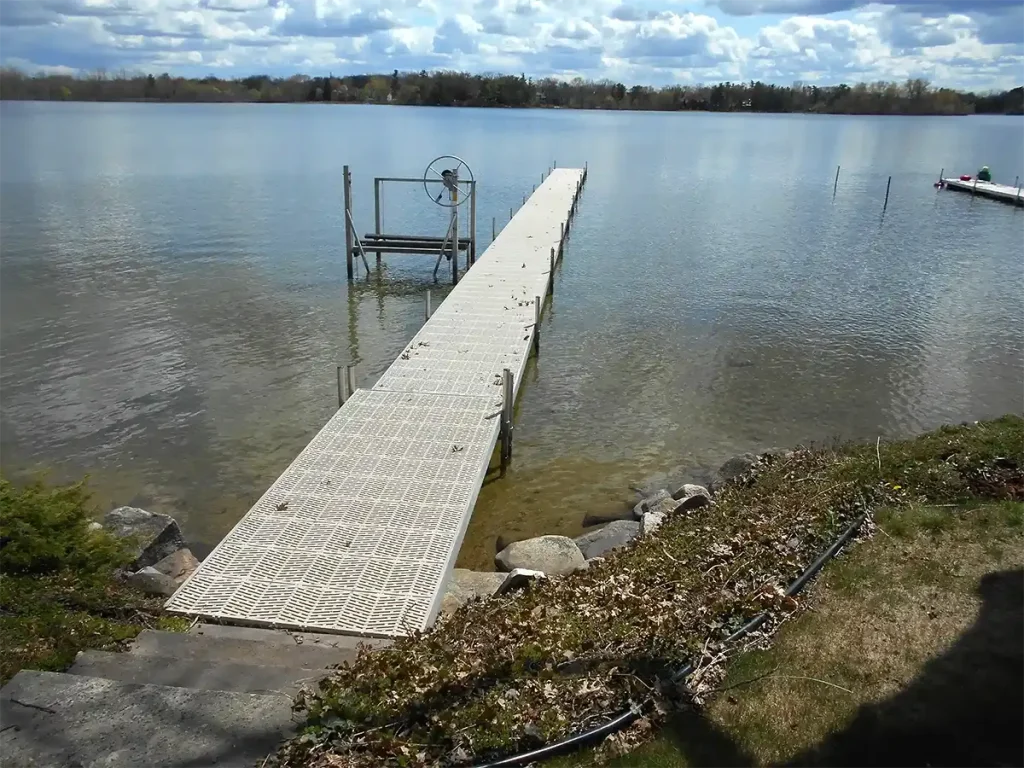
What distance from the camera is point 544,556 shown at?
8.72m

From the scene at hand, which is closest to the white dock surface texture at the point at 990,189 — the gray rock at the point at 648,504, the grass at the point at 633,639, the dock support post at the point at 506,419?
the gray rock at the point at 648,504

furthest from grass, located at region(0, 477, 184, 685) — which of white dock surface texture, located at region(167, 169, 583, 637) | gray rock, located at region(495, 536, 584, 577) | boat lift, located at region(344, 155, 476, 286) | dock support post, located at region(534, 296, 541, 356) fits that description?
boat lift, located at region(344, 155, 476, 286)

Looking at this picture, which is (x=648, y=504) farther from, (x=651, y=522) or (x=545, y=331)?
(x=545, y=331)

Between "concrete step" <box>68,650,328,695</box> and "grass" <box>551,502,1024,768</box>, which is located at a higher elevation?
"grass" <box>551,502,1024,768</box>

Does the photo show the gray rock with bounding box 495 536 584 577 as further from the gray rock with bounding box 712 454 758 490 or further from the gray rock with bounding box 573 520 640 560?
the gray rock with bounding box 712 454 758 490

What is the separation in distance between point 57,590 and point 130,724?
2543 mm

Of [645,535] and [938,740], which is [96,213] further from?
[938,740]

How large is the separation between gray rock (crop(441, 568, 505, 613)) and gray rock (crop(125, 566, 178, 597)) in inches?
95.1

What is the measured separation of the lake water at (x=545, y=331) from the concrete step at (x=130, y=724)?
5818 millimetres

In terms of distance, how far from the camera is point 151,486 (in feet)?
39.1

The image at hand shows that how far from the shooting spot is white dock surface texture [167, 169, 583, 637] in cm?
687

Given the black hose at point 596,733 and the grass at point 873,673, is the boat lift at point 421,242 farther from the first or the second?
the black hose at point 596,733

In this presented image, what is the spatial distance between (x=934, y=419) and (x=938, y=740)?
11591mm

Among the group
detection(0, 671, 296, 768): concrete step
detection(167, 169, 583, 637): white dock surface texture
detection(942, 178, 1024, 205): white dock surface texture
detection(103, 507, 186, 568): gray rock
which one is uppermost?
detection(0, 671, 296, 768): concrete step
